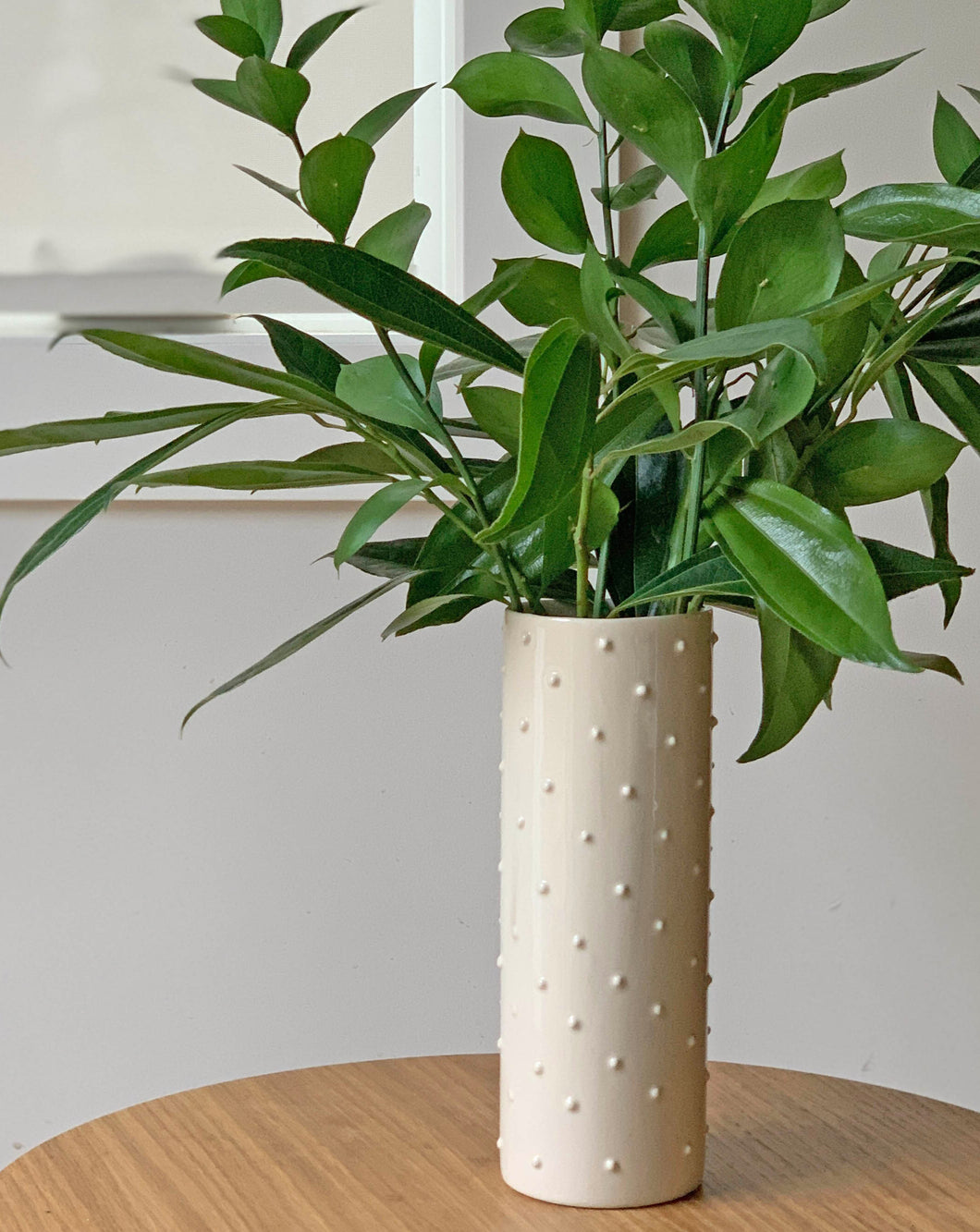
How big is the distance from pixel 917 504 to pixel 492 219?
1.32 ft

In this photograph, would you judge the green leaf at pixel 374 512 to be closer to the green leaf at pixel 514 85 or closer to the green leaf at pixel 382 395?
the green leaf at pixel 382 395

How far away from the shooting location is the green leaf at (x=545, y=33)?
60cm

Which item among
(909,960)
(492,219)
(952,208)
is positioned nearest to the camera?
(952,208)

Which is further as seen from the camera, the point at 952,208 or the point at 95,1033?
the point at 95,1033

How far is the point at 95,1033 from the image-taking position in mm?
1120

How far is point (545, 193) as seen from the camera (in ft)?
1.89

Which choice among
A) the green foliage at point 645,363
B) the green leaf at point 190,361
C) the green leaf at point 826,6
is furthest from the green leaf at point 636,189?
the green leaf at point 190,361

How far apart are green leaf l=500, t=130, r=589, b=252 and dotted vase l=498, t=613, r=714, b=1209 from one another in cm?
16

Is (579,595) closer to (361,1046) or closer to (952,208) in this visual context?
(952,208)

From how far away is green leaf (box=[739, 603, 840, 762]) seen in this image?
23.5 inches

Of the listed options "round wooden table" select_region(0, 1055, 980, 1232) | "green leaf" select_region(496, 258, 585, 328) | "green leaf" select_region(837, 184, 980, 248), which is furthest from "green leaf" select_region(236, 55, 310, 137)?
"round wooden table" select_region(0, 1055, 980, 1232)

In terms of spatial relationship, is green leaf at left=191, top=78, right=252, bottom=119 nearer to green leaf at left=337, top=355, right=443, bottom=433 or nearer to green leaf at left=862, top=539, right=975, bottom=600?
green leaf at left=337, top=355, right=443, bottom=433

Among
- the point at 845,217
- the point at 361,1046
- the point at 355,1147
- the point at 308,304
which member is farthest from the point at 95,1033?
the point at 845,217

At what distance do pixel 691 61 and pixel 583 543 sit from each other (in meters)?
0.19
